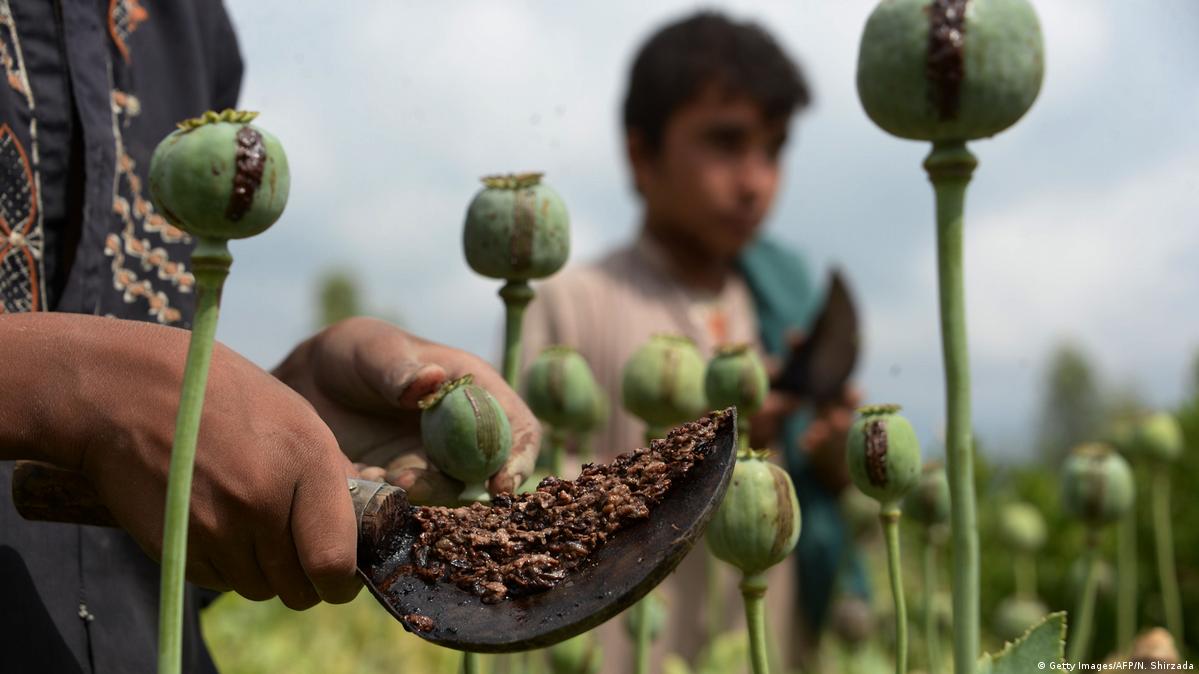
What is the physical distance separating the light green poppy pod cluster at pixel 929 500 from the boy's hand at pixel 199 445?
1.77 feet

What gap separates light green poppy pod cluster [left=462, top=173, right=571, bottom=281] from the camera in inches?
29.2

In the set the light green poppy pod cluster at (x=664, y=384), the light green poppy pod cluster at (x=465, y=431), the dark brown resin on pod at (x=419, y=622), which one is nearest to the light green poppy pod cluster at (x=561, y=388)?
the light green poppy pod cluster at (x=664, y=384)

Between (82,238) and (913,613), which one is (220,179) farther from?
(913,613)

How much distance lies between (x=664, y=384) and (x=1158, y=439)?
67 cm

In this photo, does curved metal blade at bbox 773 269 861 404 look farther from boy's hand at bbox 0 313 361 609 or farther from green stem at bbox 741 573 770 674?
boy's hand at bbox 0 313 361 609

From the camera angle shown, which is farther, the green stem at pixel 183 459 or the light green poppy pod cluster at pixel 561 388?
the light green poppy pod cluster at pixel 561 388

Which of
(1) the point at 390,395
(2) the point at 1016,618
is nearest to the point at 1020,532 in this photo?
(2) the point at 1016,618

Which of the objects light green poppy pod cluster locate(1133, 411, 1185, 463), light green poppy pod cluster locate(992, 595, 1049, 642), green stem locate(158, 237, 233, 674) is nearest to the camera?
green stem locate(158, 237, 233, 674)

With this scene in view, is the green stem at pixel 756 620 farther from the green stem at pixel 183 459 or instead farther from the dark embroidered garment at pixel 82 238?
the dark embroidered garment at pixel 82 238

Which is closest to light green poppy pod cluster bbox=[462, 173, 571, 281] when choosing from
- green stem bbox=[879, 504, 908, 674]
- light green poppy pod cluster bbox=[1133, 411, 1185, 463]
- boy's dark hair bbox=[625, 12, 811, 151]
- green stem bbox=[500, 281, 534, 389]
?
green stem bbox=[500, 281, 534, 389]

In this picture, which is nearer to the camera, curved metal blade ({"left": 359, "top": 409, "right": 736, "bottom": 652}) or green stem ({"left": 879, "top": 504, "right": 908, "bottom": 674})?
curved metal blade ({"left": 359, "top": 409, "right": 736, "bottom": 652})

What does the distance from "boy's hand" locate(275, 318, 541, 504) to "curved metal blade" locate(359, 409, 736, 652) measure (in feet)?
0.31

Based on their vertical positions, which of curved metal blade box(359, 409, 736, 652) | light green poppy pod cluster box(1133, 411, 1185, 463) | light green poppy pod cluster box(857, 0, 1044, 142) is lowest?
light green poppy pod cluster box(1133, 411, 1185, 463)

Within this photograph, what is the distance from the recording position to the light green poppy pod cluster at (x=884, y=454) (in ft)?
2.21
